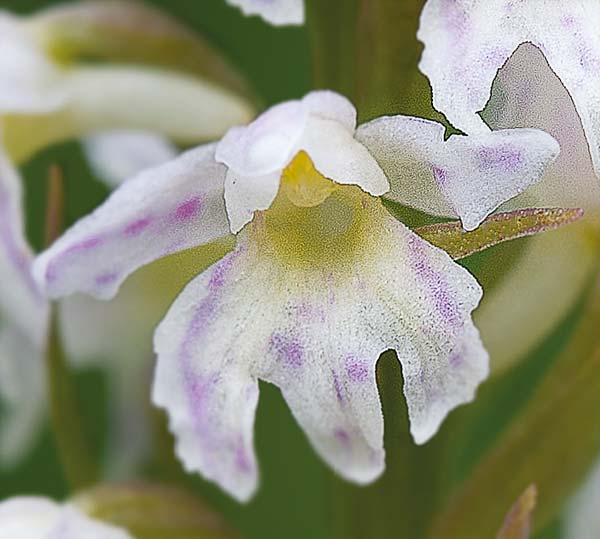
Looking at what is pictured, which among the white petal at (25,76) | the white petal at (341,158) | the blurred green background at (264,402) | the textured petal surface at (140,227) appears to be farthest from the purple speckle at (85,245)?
the blurred green background at (264,402)

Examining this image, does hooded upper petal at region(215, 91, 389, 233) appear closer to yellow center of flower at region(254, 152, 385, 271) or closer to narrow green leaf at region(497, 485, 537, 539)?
yellow center of flower at region(254, 152, 385, 271)

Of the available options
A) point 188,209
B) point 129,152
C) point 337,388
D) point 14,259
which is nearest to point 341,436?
point 337,388

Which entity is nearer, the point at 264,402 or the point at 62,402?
the point at 62,402

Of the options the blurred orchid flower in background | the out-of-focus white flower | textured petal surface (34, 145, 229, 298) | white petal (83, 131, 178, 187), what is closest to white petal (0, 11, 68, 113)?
the blurred orchid flower in background

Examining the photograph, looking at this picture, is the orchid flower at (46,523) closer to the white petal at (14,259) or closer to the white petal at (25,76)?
the white petal at (14,259)

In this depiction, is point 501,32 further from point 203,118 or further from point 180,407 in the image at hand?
point 203,118

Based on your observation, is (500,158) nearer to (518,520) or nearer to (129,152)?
(518,520)

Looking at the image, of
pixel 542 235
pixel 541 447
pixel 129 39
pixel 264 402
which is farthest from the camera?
pixel 264 402
